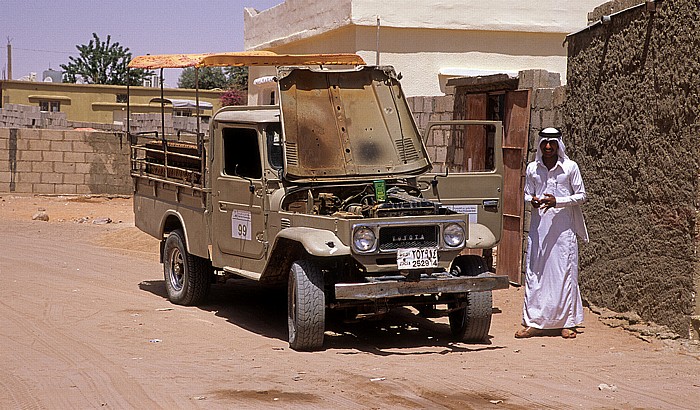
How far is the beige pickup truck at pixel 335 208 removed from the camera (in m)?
7.69

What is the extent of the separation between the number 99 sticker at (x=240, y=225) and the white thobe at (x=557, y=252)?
2539 millimetres

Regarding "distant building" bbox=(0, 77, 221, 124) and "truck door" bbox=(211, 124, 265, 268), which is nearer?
"truck door" bbox=(211, 124, 265, 268)

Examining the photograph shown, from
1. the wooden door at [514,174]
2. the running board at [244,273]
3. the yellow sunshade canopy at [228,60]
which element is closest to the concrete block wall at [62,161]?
the yellow sunshade canopy at [228,60]

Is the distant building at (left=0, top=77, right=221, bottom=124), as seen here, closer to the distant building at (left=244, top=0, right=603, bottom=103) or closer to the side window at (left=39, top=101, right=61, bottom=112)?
the side window at (left=39, top=101, right=61, bottom=112)

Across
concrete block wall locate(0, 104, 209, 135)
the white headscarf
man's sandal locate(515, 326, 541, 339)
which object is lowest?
man's sandal locate(515, 326, 541, 339)

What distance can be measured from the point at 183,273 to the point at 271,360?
3.15 metres

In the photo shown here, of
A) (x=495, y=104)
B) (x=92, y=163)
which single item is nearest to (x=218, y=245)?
(x=495, y=104)

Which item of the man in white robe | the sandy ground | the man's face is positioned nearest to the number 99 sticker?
the sandy ground

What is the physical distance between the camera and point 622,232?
9312 millimetres

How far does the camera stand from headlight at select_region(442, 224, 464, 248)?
7.77m

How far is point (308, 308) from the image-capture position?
7.76 meters

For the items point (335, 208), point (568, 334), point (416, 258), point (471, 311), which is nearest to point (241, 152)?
point (335, 208)

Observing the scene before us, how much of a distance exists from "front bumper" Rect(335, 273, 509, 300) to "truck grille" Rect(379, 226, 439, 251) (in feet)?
0.90

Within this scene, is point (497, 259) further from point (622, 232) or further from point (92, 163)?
point (92, 163)
